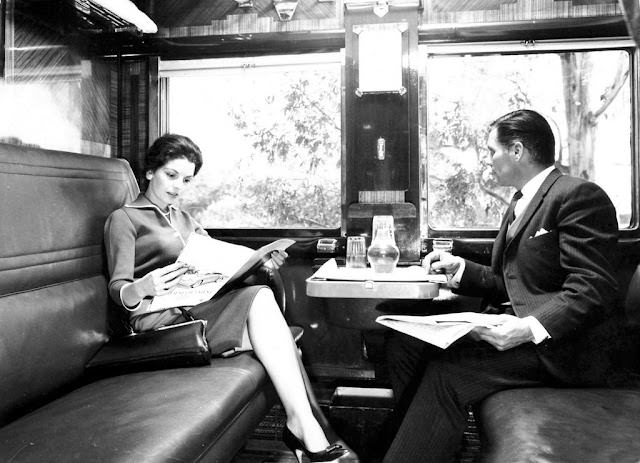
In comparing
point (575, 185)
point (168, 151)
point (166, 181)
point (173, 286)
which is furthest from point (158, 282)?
point (575, 185)

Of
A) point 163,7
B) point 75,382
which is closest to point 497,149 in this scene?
point 75,382

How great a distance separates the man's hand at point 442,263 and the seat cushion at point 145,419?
0.97m

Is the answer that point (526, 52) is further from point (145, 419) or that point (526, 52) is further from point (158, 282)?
point (145, 419)

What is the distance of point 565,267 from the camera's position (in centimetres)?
197

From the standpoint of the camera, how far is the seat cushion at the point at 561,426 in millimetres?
1420

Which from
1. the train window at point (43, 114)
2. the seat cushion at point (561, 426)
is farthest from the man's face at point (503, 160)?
the train window at point (43, 114)

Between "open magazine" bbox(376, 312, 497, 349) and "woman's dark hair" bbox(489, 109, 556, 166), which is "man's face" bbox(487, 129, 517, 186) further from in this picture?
"open magazine" bbox(376, 312, 497, 349)

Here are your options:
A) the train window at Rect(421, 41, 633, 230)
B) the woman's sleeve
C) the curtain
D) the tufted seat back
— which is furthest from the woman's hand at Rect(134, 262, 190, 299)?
the curtain

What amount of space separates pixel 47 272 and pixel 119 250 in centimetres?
33

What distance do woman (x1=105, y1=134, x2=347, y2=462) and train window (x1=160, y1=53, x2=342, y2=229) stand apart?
72 cm

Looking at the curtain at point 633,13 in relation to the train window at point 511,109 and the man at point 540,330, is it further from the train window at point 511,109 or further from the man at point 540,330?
the train window at point 511,109

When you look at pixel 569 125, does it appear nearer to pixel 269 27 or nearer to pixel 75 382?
pixel 269 27

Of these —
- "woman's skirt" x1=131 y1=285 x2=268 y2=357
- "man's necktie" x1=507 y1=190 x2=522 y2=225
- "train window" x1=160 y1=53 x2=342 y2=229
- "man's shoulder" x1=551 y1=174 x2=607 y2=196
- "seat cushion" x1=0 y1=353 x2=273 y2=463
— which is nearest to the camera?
"seat cushion" x1=0 y1=353 x2=273 y2=463

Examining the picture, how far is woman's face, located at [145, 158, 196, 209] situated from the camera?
268 centimetres
